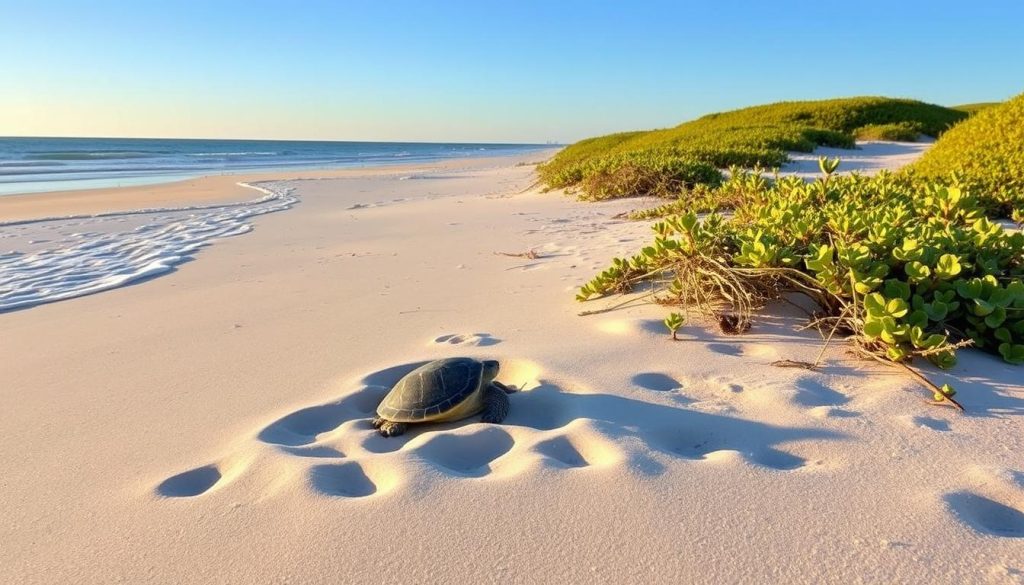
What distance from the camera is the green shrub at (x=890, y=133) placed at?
59.3 feet

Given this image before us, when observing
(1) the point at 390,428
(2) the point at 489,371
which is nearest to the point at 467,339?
(2) the point at 489,371

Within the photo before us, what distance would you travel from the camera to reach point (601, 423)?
2395mm

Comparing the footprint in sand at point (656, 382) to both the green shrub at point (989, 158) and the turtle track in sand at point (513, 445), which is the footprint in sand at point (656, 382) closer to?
the turtle track in sand at point (513, 445)

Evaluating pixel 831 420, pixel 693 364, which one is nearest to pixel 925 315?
pixel 831 420

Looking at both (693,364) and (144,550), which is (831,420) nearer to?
(693,364)

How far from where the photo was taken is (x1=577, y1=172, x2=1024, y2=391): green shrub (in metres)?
2.73

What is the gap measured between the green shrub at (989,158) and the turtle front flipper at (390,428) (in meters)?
4.84

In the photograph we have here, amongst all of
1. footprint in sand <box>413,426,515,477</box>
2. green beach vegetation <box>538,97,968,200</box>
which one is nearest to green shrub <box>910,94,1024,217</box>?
green beach vegetation <box>538,97,968,200</box>

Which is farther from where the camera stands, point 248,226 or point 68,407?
point 248,226

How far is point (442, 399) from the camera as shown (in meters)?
2.58

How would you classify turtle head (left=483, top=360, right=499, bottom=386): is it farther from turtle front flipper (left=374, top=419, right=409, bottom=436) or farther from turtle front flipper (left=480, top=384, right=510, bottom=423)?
turtle front flipper (left=374, top=419, right=409, bottom=436)

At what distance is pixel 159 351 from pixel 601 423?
271cm

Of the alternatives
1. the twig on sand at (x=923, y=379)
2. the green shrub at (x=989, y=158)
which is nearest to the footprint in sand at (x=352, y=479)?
the twig on sand at (x=923, y=379)

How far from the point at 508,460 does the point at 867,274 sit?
6.10ft
